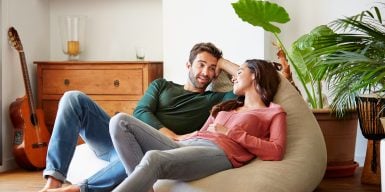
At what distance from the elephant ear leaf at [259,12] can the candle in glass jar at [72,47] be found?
1.59 meters

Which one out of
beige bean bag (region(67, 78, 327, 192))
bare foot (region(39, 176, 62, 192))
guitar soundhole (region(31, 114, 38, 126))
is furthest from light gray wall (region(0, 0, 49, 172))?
bare foot (region(39, 176, 62, 192))

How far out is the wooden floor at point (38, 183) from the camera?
135 inches

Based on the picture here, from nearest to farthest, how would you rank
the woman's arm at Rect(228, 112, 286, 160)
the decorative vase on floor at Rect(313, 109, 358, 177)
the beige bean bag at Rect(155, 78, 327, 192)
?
the beige bean bag at Rect(155, 78, 327, 192)
the woman's arm at Rect(228, 112, 286, 160)
the decorative vase on floor at Rect(313, 109, 358, 177)

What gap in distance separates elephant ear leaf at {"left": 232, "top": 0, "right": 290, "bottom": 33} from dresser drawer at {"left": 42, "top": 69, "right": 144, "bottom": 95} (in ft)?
3.34

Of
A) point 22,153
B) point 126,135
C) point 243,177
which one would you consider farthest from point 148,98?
point 22,153

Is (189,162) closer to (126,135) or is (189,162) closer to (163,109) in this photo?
(126,135)

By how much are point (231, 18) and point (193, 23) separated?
0.99 ft

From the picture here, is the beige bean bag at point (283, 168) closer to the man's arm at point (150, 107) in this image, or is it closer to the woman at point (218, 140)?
the woman at point (218, 140)

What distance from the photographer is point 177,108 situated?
126 inches

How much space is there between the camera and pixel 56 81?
4.48 meters

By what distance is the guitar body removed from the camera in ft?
13.9

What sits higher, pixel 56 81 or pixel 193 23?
pixel 193 23

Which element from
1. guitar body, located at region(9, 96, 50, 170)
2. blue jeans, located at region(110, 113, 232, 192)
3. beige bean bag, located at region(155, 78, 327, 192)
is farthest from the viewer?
guitar body, located at region(9, 96, 50, 170)

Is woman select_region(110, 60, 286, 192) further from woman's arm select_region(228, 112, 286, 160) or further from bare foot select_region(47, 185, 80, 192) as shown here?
bare foot select_region(47, 185, 80, 192)
